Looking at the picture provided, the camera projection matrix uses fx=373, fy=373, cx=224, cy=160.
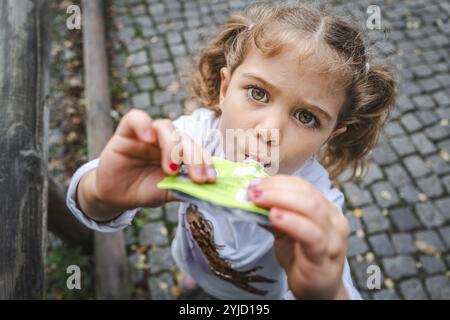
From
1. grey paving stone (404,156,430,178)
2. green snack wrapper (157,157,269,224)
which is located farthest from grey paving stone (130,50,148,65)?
green snack wrapper (157,157,269,224)

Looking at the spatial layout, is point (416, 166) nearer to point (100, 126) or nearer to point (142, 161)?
point (100, 126)

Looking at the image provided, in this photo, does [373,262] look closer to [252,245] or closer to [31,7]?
[252,245]

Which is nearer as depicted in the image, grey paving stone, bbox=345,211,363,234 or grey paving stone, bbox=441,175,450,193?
grey paving stone, bbox=345,211,363,234

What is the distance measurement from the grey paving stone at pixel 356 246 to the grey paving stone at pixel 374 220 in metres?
0.13

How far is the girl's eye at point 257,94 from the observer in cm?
155

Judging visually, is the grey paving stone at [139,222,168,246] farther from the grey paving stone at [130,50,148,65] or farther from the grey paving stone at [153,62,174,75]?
the grey paving stone at [130,50,148,65]

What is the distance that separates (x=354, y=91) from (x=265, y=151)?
0.62m

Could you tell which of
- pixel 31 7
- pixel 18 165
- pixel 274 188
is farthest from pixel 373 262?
pixel 31 7

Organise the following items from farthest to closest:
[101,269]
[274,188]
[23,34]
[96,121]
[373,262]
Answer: [96,121] < [373,262] < [101,269] < [23,34] < [274,188]

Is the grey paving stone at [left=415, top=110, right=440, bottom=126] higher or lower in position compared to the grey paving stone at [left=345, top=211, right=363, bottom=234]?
higher

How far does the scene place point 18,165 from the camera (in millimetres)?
1418

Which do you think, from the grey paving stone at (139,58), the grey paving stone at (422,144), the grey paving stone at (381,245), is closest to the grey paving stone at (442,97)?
the grey paving stone at (422,144)

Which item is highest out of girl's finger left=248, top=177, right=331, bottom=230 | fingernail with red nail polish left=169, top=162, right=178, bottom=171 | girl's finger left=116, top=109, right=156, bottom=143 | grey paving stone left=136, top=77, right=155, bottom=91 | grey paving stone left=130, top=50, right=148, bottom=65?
grey paving stone left=130, top=50, right=148, bottom=65

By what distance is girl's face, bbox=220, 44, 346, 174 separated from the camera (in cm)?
149
